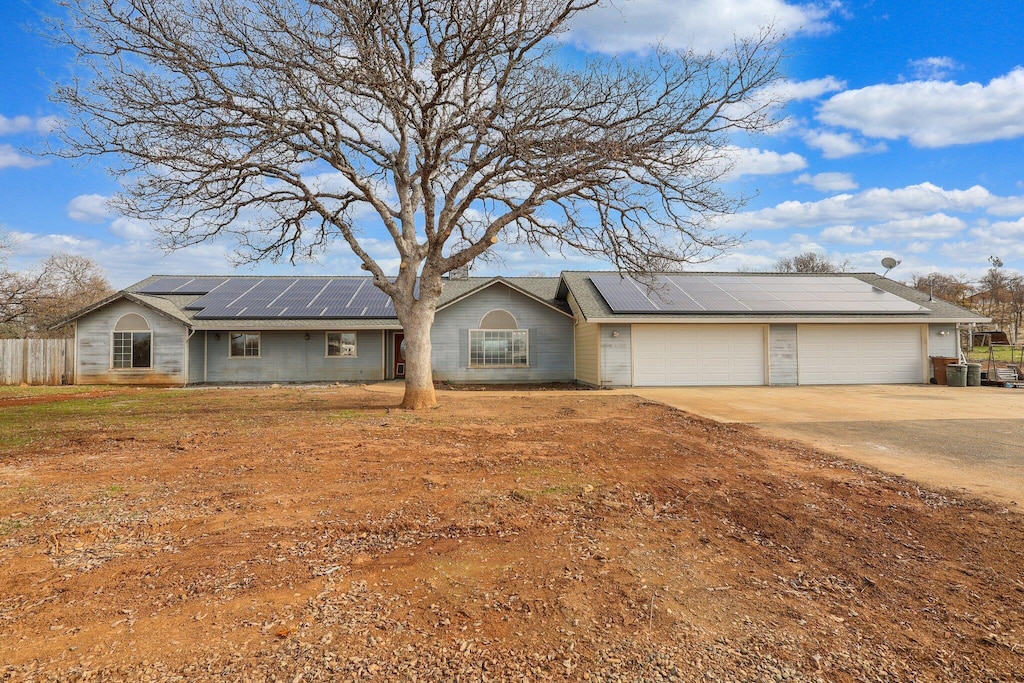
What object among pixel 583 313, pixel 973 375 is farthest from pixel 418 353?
pixel 973 375

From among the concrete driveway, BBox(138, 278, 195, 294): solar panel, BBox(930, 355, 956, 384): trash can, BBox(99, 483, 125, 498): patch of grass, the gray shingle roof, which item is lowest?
the concrete driveway

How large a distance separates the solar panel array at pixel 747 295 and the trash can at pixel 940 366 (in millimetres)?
1759

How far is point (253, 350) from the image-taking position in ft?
63.5

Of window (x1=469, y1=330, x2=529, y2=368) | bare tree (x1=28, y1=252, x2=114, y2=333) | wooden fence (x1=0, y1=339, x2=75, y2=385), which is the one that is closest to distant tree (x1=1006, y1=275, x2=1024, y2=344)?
window (x1=469, y1=330, x2=529, y2=368)

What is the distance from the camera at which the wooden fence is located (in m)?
18.1

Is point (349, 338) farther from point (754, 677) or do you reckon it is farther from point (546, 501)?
point (754, 677)

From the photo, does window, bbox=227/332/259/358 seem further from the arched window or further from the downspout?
the arched window

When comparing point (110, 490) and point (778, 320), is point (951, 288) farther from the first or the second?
point (110, 490)

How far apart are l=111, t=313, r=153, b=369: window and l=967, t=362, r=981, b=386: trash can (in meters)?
27.9

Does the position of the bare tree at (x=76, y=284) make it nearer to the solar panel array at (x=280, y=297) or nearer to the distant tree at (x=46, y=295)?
the distant tree at (x=46, y=295)

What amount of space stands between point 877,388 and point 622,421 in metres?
11.8

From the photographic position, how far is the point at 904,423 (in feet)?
31.5

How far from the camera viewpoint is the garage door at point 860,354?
1798 centimetres

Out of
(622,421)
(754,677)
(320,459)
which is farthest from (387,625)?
(622,421)
